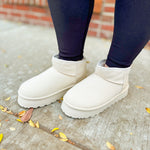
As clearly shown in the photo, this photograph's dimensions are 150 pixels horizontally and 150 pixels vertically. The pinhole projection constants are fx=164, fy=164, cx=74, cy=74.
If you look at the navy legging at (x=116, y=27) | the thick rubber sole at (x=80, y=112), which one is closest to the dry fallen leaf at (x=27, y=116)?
the thick rubber sole at (x=80, y=112)

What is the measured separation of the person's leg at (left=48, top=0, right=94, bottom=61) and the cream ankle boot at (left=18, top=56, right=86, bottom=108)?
0.20 ft

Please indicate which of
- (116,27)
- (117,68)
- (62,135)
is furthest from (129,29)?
(62,135)

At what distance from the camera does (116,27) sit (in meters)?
0.79

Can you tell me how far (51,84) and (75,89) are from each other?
A: 0.14 m

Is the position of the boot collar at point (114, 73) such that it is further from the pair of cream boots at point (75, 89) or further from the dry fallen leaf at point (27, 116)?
the dry fallen leaf at point (27, 116)

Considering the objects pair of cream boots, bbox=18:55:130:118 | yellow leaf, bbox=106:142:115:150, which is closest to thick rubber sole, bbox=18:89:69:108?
pair of cream boots, bbox=18:55:130:118

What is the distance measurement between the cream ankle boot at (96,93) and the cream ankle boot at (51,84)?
9cm

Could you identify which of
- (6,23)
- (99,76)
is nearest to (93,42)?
(99,76)

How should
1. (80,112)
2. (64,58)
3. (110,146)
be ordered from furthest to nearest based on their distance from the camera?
(64,58) → (80,112) → (110,146)

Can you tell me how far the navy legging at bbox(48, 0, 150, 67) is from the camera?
698mm

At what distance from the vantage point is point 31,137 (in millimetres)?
724

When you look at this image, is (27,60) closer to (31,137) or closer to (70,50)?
(70,50)

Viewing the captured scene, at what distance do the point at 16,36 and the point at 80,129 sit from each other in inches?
66.4

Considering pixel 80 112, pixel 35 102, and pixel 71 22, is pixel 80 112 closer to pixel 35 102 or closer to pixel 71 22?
pixel 35 102
